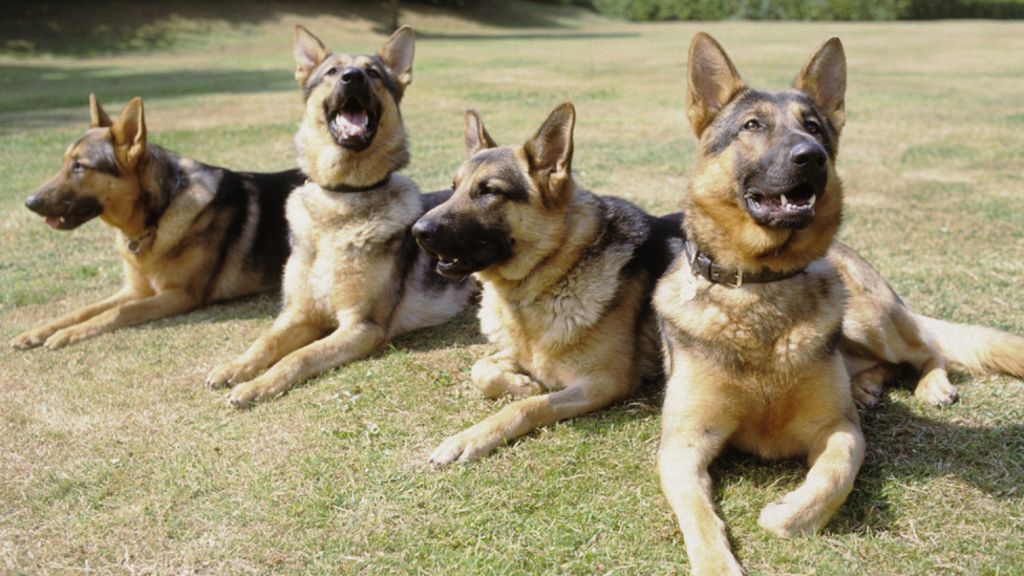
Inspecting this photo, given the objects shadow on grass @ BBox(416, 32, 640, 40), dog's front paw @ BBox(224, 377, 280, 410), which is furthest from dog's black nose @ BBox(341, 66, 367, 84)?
shadow on grass @ BBox(416, 32, 640, 40)

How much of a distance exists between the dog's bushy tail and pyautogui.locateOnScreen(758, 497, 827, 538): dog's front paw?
214 centimetres

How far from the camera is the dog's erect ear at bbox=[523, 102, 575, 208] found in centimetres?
493

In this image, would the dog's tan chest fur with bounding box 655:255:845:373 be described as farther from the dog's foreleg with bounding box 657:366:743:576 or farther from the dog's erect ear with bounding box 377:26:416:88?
the dog's erect ear with bounding box 377:26:416:88

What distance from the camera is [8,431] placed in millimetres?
4980

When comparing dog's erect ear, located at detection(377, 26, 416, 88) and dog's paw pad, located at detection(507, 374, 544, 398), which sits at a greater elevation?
dog's erect ear, located at detection(377, 26, 416, 88)

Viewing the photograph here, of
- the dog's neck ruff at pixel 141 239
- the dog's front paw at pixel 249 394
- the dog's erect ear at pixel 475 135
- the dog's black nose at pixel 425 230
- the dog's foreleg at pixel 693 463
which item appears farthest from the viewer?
the dog's neck ruff at pixel 141 239

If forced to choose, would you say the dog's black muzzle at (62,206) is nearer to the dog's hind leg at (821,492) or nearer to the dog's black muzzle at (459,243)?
the dog's black muzzle at (459,243)

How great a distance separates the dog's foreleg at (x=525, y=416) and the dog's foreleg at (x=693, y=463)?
0.73 meters

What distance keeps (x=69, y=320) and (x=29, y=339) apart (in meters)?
0.38

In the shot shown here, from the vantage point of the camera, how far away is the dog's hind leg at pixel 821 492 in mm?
3469

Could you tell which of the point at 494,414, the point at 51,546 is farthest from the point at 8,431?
the point at 494,414

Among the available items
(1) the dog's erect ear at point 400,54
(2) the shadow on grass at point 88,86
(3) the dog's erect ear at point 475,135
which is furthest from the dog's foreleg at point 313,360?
(2) the shadow on grass at point 88,86

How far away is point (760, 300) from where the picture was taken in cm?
403

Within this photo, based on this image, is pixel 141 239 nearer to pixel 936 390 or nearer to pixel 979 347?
pixel 936 390
